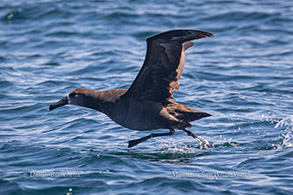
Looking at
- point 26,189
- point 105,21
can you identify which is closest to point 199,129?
point 26,189

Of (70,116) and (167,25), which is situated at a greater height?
(167,25)

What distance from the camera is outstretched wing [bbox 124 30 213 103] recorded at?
23.2 ft

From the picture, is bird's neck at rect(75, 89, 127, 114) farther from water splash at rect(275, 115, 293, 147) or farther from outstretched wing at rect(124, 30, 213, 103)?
water splash at rect(275, 115, 293, 147)

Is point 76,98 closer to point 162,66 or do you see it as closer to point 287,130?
point 162,66

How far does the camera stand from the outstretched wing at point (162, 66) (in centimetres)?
706

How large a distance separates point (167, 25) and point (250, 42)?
127 inches

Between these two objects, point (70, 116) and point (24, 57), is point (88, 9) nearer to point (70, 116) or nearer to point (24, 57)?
point (24, 57)

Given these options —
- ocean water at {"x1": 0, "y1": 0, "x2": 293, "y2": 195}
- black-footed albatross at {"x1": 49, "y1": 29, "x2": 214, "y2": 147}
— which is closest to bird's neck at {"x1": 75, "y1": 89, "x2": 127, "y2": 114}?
black-footed albatross at {"x1": 49, "y1": 29, "x2": 214, "y2": 147}

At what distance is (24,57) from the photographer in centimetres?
1501

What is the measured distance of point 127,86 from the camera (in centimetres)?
1219

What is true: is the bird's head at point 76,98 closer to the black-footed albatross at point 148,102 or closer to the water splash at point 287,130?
the black-footed albatross at point 148,102

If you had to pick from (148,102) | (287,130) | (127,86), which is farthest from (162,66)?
(127,86)

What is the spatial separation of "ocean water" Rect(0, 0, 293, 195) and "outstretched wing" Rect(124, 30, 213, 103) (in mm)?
984

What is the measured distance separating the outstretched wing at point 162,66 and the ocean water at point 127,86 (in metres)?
0.98
